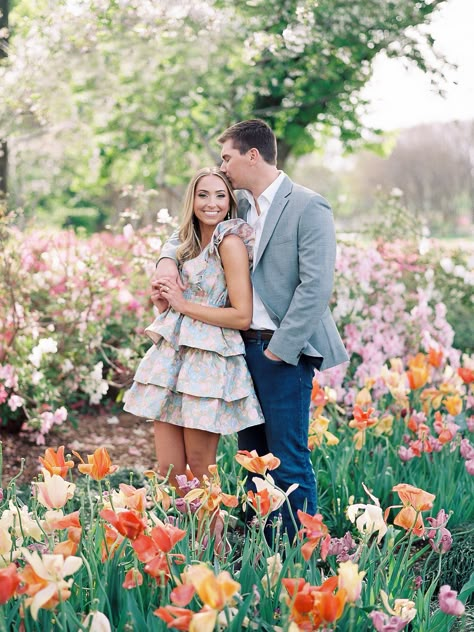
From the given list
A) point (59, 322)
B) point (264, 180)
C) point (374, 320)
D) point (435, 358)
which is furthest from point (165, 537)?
point (374, 320)

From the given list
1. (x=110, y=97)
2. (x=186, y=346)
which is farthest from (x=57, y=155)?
(x=186, y=346)

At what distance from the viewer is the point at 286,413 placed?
3010mm

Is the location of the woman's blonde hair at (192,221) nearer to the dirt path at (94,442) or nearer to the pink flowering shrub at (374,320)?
the dirt path at (94,442)

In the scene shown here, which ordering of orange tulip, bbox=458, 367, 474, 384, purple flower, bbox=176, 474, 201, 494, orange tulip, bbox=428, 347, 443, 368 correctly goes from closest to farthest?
purple flower, bbox=176, 474, 201, 494 → orange tulip, bbox=458, 367, 474, 384 → orange tulip, bbox=428, 347, 443, 368

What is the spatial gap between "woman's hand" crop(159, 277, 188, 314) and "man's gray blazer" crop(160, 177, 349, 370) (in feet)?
0.96

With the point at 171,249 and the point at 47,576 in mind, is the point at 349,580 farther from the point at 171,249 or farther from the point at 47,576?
the point at 171,249

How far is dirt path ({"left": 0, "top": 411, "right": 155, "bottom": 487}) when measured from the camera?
443 cm

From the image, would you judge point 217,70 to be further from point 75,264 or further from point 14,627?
point 14,627

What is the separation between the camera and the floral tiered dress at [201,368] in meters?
2.93

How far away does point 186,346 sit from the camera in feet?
A: 9.97

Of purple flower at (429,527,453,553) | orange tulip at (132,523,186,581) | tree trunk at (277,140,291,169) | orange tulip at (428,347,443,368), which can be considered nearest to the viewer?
orange tulip at (132,523,186,581)

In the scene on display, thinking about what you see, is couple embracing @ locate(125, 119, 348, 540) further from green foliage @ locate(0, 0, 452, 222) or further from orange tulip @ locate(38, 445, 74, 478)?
green foliage @ locate(0, 0, 452, 222)

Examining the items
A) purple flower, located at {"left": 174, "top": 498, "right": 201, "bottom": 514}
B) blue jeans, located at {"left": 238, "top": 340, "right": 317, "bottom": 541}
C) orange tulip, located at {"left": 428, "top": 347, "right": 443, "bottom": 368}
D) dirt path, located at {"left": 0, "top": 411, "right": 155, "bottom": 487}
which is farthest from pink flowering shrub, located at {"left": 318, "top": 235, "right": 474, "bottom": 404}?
purple flower, located at {"left": 174, "top": 498, "right": 201, "bottom": 514}

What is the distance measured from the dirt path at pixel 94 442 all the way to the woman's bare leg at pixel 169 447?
3.94ft
